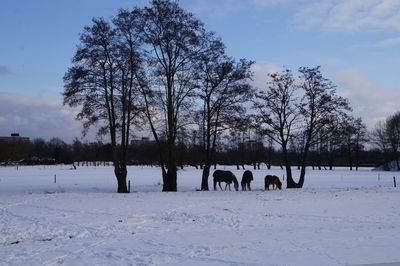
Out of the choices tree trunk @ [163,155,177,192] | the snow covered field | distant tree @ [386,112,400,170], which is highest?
distant tree @ [386,112,400,170]

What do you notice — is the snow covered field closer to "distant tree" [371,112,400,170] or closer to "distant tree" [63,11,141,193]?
"distant tree" [63,11,141,193]

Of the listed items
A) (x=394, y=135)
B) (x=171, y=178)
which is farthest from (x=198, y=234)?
Answer: (x=394, y=135)

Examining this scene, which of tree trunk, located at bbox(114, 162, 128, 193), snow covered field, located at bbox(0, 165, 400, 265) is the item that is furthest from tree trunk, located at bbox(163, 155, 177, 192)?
snow covered field, located at bbox(0, 165, 400, 265)

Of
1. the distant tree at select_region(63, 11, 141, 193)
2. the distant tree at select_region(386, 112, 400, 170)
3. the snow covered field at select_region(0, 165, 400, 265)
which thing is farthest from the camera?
the distant tree at select_region(386, 112, 400, 170)

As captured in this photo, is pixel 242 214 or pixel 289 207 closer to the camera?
pixel 242 214

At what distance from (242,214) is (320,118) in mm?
19442

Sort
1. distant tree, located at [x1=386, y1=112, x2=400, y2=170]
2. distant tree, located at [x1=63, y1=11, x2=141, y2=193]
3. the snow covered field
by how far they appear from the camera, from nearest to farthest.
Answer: the snow covered field
distant tree, located at [x1=63, y1=11, x2=141, y2=193]
distant tree, located at [x1=386, y1=112, x2=400, y2=170]

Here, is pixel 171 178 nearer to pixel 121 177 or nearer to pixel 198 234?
pixel 121 177

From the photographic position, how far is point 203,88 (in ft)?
101

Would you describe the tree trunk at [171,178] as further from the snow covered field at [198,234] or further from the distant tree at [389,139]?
the distant tree at [389,139]

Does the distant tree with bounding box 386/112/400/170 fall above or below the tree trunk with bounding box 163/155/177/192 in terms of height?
above

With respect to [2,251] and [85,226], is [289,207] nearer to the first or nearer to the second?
[85,226]

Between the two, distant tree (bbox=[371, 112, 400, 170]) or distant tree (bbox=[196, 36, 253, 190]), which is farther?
distant tree (bbox=[371, 112, 400, 170])

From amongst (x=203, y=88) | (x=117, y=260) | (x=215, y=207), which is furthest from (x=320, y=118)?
(x=117, y=260)
